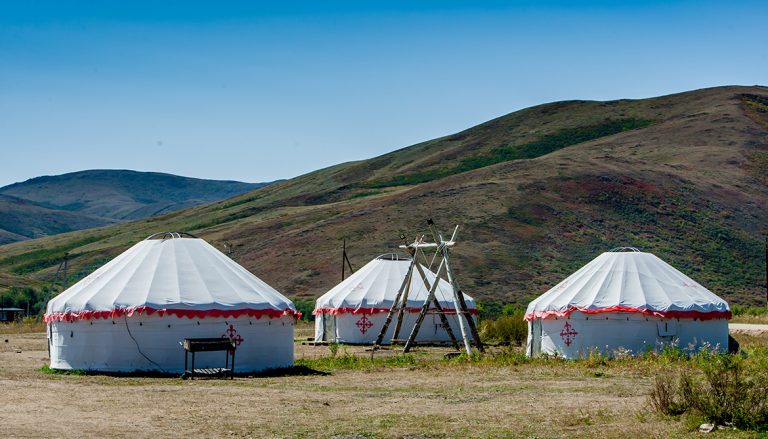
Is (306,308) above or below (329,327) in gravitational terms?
above

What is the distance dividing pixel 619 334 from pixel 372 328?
482 inches

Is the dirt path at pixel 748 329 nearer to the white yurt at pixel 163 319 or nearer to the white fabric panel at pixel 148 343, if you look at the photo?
the white yurt at pixel 163 319

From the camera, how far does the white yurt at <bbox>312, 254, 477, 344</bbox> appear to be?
37.5 metres

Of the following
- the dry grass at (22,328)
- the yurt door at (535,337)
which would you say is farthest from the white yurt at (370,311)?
the dry grass at (22,328)

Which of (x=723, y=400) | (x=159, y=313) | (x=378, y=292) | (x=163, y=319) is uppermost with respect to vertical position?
(x=378, y=292)

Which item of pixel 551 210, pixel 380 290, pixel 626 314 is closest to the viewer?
pixel 626 314

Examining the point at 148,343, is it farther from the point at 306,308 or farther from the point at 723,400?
the point at 306,308

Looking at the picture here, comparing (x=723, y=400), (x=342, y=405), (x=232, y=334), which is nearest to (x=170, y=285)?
(x=232, y=334)

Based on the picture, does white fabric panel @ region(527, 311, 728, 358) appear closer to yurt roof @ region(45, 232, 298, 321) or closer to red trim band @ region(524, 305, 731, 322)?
red trim band @ region(524, 305, 731, 322)

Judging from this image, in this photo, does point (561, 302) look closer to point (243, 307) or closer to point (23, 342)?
point (243, 307)

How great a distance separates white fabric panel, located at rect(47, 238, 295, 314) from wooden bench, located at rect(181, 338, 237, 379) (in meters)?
0.89

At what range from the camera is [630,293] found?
27359 millimetres

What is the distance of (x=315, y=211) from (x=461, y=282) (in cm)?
3966

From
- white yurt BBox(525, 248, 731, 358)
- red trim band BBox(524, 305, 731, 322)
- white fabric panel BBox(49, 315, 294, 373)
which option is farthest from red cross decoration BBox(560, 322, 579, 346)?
white fabric panel BBox(49, 315, 294, 373)
